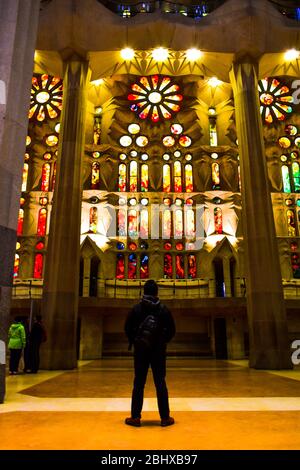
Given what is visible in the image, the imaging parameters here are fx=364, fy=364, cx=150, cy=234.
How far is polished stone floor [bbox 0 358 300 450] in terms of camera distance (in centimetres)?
336

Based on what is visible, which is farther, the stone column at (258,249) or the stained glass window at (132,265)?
the stained glass window at (132,265)

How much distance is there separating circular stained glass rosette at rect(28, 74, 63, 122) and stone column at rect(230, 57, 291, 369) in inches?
637

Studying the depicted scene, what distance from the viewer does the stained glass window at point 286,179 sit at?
91.2 feet

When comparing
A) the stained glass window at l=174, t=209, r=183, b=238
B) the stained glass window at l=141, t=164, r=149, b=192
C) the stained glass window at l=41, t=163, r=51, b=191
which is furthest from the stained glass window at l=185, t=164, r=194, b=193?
the stained glass window at l=41, t=163, r=51, b=191

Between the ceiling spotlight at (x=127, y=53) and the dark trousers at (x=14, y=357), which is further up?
the ceiling spotlight at (x=127, y=53)

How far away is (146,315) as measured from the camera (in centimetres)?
446

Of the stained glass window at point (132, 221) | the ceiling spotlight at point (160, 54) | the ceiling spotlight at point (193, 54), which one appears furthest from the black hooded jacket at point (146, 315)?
the stained glass window at point (132, 221)

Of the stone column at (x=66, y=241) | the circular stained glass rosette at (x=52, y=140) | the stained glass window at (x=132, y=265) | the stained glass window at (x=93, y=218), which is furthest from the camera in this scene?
the circular stained glass rosette at (x=52, y=140)

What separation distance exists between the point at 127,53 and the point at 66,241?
Answer: 435 inches

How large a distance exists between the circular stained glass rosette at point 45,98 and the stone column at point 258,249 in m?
16.2

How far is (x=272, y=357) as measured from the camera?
13961 millimetres

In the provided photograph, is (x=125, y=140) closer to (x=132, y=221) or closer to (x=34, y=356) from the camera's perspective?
(x=132, y=221)

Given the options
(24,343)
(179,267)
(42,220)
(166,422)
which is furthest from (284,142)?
(166,422)

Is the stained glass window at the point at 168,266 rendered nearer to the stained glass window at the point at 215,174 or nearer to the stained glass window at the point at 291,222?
the stained glass window at the point at 215,174
